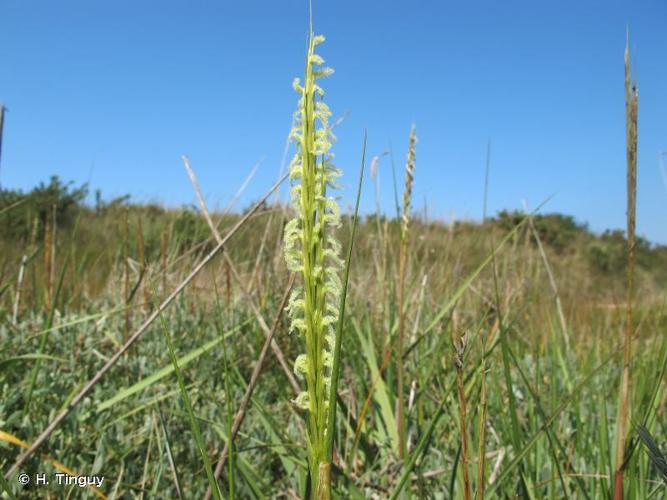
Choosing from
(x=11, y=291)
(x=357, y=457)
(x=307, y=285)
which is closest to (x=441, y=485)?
(x=357, y=457)

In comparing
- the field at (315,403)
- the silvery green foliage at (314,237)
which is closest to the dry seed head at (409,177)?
the field at (315,403)

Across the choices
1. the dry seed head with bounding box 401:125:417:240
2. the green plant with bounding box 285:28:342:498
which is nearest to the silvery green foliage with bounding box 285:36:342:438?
the green plant with bounding box 285:28:342:498

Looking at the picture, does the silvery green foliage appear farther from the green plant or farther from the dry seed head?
the dry seed head

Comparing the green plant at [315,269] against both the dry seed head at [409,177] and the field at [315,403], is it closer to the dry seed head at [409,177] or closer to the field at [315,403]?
the field at [315,403]

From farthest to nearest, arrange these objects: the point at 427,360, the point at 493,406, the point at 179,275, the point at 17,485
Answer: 1. the point at 179,275
2. the point at 427,360
3. the point at 493,406
4. the point at 17,485

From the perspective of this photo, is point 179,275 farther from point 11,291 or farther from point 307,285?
point 307,285

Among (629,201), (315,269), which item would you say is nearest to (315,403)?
(315,269)

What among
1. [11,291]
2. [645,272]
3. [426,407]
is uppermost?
[645,272]

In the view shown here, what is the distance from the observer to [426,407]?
8.40 ft

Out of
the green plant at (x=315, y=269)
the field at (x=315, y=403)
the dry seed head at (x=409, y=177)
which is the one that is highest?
the dry seed head at (x=409, y=177)

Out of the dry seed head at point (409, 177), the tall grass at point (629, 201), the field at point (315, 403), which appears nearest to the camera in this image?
the field at point (315, 403)

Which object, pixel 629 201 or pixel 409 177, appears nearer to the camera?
pixel 629 201

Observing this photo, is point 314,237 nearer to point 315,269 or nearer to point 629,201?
point 315,269

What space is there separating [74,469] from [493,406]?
174cm
